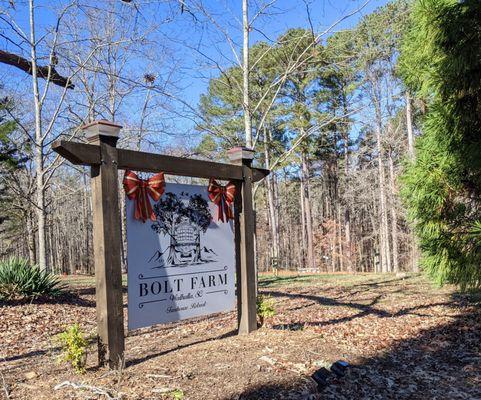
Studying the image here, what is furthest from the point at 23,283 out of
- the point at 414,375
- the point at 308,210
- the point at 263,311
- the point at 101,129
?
the point at 308,210

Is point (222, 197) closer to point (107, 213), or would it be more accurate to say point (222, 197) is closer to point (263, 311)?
point (263, 311)

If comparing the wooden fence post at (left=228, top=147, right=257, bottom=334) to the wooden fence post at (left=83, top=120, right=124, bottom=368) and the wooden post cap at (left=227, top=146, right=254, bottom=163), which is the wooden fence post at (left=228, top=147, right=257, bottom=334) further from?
the wooden fence post at (left=83, top=120, right=124, bottom=368)

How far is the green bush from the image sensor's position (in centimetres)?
902

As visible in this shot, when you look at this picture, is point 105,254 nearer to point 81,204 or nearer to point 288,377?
point 288,377

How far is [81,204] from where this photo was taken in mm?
36781

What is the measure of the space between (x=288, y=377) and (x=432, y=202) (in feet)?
11.8

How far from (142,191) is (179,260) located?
94cm

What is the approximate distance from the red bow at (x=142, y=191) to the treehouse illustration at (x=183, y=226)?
0.39 ft

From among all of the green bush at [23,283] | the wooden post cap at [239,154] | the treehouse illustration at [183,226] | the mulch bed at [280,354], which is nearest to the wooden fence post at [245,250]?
the wooden post cap at [239,154]

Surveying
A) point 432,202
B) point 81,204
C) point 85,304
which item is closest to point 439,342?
point 432,202

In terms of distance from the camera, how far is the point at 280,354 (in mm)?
4625

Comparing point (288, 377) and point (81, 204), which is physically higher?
point (81, 204)


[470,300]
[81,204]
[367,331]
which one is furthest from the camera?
[81,204]

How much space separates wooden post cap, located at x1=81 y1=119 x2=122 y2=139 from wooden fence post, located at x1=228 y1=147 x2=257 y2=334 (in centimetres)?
201
